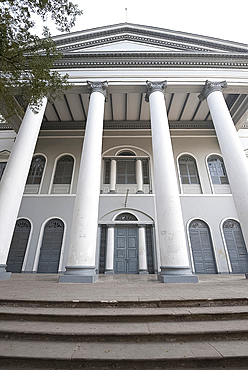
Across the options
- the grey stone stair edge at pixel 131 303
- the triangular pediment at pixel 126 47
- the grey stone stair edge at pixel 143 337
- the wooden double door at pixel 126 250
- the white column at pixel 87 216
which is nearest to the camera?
the grey stone stair edge at pixel 143 337

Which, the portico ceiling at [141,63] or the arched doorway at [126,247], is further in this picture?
the arched doorway at [126,247]

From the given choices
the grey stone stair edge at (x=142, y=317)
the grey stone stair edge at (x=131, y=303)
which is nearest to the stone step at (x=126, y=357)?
the grey stone stair edge at (x=142, y=317)

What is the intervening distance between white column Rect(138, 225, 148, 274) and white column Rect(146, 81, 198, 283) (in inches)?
160

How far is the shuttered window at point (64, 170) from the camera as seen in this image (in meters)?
11.6

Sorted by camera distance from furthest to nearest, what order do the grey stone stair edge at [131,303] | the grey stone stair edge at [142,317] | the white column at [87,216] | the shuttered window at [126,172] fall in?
the shuttered window at [126,172]
the white column at [87,216]
the grey stone stair edge at [131,303]
the grey stone stair edge at [142,317]

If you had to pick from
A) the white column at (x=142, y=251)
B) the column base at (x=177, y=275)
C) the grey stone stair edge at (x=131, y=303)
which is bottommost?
the grey stone stair edge at (x=131, y=303)

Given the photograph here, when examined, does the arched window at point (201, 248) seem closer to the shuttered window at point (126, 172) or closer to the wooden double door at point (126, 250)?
the wooden double door at point (126, 250)

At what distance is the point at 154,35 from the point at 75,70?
15.3ft

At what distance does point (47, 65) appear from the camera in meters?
5.18

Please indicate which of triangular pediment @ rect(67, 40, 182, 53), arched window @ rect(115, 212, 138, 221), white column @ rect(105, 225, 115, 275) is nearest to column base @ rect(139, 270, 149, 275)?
white column @ rect(105, 225, 115, 275)

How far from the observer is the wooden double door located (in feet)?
31.7

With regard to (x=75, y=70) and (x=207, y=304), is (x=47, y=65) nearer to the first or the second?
(x=75, y=70)

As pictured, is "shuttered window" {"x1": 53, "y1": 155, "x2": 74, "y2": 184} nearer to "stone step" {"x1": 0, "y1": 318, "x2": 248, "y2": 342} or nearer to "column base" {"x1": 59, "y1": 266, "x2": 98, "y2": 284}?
"column base" {"x1": 59, "y1": 266, "x2": 98, "y2": 284}

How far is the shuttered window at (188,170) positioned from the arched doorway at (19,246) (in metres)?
8.90
